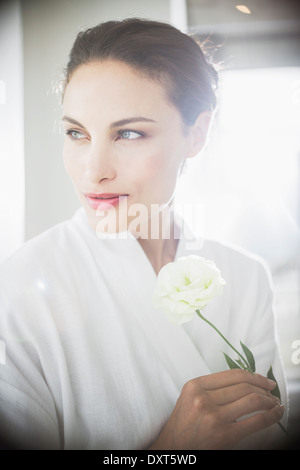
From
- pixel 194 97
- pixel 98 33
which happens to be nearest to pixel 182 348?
pixel 194 97

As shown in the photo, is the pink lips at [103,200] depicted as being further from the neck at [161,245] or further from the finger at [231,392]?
the finger at [231,392]

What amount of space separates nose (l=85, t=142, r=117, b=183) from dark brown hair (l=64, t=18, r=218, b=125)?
0.13 m

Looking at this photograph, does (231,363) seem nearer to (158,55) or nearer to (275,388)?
(275,388)

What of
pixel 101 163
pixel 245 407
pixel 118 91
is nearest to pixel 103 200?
pixel 101 163

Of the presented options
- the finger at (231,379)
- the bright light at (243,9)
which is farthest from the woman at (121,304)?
the bright light at (243,9)

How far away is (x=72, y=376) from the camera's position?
1.86ft

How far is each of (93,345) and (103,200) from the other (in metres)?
0.24

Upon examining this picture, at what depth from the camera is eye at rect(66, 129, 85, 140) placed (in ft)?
1.99

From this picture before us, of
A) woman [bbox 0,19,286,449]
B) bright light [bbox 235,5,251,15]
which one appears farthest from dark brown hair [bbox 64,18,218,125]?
bright light [bbox 235,5,251,15]

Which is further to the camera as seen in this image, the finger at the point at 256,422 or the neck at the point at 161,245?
the neck at the point at 161,245

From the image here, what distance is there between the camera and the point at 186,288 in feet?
1.74

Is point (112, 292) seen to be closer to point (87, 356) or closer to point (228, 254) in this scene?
point (87, 356)

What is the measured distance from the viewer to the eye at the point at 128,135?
59cm
